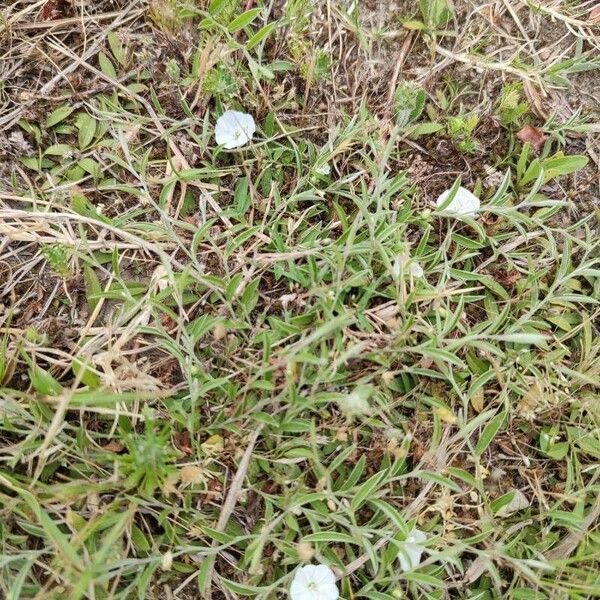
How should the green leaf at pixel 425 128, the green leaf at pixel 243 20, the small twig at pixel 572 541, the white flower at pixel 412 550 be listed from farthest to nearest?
the green leaf at pixel 425 128 → the green leaf at pixel 243 20 → the small twig at pixel 572 541 → the white flower at pixel 412 550

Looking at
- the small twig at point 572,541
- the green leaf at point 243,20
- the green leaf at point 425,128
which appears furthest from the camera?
the green leaf at point 425,128

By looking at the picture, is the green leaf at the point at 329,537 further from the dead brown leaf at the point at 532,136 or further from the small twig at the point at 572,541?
the dead brown leaf at the point at 532,136

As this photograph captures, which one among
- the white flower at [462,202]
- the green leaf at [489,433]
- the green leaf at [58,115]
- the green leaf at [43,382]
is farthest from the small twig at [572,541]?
the green leaf at [58,115]

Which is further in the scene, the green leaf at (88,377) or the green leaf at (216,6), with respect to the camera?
the green leaf at (216,6)

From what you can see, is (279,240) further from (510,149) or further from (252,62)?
(510,149)

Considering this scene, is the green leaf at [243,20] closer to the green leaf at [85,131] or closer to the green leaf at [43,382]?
the green leaf at [85,131]

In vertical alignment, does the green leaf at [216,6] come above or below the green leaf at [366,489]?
above

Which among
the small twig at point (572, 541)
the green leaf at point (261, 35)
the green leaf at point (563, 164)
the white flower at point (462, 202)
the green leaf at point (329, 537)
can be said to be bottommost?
the small twig at point (572, 541)
